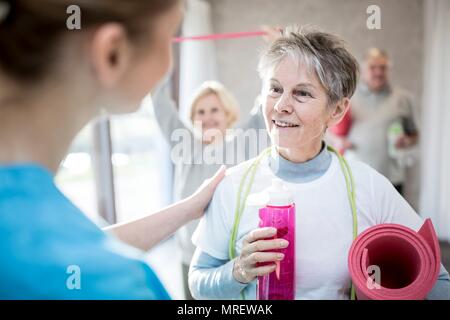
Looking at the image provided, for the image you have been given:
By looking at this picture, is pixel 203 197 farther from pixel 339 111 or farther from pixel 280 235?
pixel 339 111

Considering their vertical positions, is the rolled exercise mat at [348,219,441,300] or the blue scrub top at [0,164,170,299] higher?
the blue scrub top at [0,164,170,299]

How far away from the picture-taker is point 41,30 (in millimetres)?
638

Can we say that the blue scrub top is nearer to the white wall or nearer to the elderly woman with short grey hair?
the elderly woman with short grey hair

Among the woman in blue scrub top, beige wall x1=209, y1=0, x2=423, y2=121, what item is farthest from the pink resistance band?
the woman in blue scrub top

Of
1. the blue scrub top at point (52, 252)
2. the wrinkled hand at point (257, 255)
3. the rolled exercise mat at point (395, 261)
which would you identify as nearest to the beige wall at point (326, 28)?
the rolled exercise mat at point (395, 261)

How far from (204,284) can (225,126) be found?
324 millimetres

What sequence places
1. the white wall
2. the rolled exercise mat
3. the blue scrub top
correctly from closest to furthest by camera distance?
the blue scrub top, the rolled exercise mat, the white wall

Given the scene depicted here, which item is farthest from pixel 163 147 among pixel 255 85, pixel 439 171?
pixel 439 171

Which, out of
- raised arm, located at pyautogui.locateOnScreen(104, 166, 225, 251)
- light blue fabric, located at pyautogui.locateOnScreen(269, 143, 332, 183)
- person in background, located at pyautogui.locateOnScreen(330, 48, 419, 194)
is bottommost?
raised arm, located at pyautogui.locateOnScreen(104, 166, 225, 251)

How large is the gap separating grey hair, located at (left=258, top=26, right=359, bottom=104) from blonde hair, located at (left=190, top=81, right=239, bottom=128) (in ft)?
0.37

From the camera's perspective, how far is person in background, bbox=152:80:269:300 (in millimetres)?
1006

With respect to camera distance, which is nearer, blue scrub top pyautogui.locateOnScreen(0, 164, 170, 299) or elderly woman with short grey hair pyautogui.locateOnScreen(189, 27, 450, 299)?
blue scrub top pyautogui.locateOnScreen(0, 164, 170, 299)
